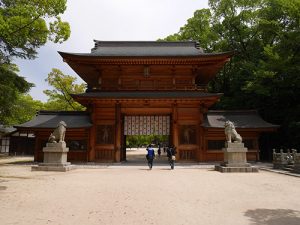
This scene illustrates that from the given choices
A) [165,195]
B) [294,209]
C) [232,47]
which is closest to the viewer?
[294,209]

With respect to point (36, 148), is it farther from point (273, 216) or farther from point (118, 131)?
point (273, 216)

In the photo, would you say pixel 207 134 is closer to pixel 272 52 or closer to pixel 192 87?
pixel 192 87

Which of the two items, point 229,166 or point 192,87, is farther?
point 192,87

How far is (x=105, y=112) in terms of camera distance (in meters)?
26.6

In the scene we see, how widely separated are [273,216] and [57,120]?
24.3 metres

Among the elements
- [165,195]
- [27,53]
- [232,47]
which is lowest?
[165,195]

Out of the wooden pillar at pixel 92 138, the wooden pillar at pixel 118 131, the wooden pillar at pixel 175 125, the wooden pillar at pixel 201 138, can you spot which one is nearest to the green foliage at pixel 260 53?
the wooden pillar at pixel 201 138

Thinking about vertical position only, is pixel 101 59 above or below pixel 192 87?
above

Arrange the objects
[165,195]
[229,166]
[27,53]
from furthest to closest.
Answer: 1. [27,53]
2. [229,166]
3. [165,195]

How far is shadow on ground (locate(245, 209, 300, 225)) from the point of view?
7.08 meters

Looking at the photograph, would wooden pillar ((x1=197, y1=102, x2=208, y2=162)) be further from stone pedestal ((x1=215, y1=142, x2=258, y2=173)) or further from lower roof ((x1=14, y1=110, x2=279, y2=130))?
stone pedestal ((x1=215, y1=142, x2=258, y2=173))

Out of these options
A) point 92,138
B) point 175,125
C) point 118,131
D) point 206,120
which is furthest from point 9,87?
point 206,120

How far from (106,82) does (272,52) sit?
55.5ft

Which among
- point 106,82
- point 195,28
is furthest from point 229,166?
point 195,28
